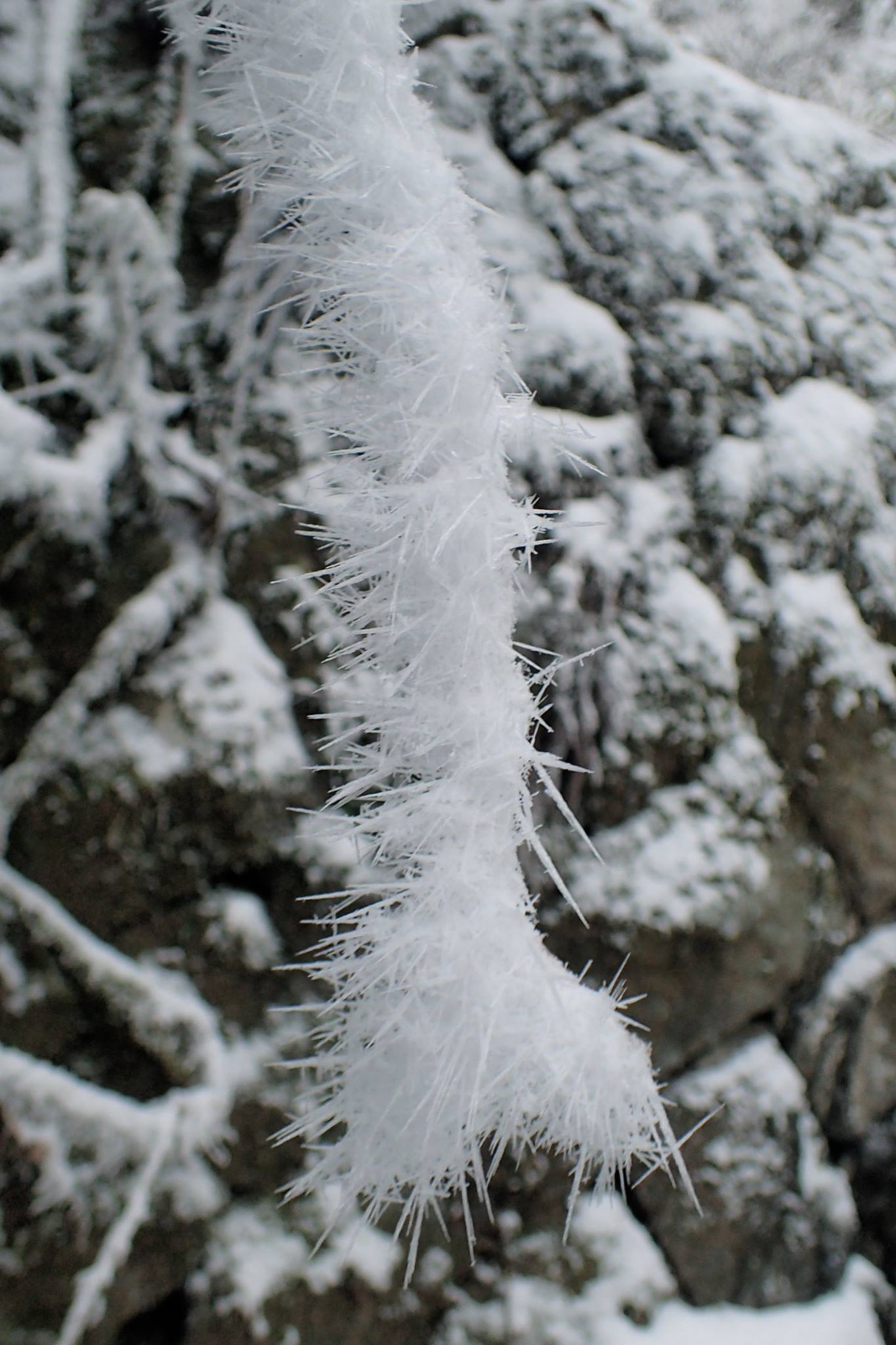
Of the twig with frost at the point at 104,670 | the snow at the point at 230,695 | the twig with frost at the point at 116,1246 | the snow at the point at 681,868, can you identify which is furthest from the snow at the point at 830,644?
the twig with frost at the point at 116,1246

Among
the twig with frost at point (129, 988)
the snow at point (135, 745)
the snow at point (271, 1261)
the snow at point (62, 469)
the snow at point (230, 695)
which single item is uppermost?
the snow at point (62, 469)

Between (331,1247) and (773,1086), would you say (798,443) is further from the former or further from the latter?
(331,1247)

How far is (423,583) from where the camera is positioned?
31 cm

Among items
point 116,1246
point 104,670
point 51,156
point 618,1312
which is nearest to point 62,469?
point 104,670

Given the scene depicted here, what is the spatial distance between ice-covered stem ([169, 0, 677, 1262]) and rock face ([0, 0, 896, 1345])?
0.36m

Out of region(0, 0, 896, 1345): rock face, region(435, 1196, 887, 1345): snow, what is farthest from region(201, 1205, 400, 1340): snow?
region(435, 1196, 887, 1345): snow

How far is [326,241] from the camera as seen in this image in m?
0.34

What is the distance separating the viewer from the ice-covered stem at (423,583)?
0.30 metres

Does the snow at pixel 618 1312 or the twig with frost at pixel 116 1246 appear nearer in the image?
the twig with frost at pixel 116 1246

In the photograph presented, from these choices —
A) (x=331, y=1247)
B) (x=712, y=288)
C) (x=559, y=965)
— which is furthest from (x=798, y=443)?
(x=331, y=1247)

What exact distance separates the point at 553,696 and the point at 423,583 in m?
0.67

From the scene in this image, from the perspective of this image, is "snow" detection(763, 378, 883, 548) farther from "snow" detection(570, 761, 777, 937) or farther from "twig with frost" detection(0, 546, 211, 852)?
"twig with frost" detection(0, 546, 211, 852)

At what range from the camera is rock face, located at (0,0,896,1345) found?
822 millimetres

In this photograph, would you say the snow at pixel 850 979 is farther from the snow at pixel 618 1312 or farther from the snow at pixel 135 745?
the snow at pixel 135 745
